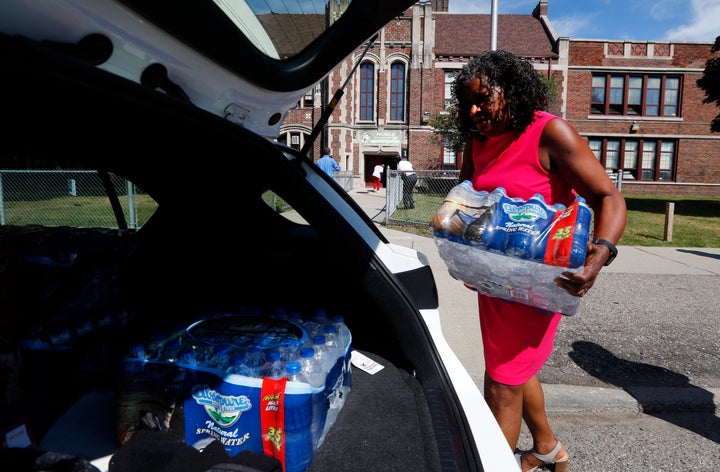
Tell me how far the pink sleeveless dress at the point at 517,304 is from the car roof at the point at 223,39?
2.74 feet

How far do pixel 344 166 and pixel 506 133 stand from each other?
96.2 feet

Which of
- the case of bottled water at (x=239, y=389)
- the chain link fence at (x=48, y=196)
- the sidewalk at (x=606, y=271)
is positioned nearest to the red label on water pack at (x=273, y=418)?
the case of bottled water at (x=239, y=389)

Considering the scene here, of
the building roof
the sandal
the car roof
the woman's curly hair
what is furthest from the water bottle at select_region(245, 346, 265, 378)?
the building roof

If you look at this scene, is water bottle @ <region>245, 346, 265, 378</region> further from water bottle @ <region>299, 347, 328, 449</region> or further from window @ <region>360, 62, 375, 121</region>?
window @ <region>360, 62, 375, 121</region>

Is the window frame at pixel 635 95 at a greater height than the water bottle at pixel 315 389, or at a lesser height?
greater

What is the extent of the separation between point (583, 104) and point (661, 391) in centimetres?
3112

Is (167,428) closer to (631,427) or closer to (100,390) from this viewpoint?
(100,390)

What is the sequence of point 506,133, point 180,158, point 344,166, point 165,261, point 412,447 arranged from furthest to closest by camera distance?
point 344,166 → point 165,261 → point 180,158 → point 506,133 → point 412,447

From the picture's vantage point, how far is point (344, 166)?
31141mm

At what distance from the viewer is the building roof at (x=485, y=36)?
A: 3102 centimetres

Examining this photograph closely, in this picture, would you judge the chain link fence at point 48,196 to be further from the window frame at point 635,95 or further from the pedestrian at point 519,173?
the window frame at point 635,95

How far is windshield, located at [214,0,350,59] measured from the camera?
4.86 feet

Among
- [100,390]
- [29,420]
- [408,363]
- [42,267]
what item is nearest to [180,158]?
[42,267]

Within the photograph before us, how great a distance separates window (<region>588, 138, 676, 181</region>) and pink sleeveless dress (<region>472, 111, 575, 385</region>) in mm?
32449
